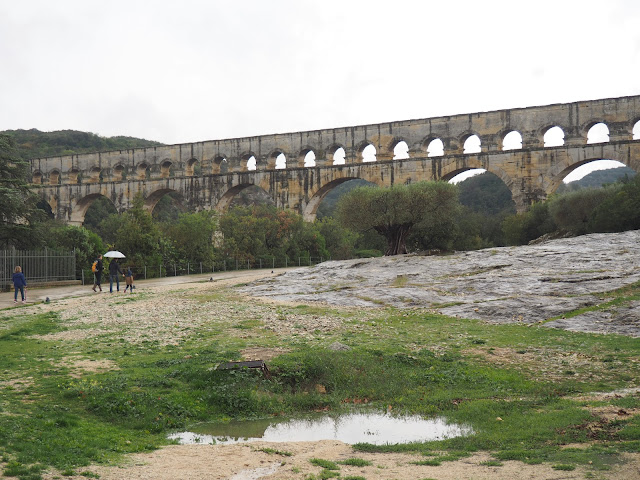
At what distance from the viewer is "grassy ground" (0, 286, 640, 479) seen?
5828 mm

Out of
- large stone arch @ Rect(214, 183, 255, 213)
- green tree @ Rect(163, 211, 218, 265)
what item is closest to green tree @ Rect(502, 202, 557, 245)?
green tree @ Rect(163, 211, 218, 265)

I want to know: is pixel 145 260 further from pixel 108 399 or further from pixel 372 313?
pixel 108 399

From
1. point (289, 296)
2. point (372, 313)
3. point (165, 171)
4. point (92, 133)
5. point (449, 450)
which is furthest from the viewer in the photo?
point (92, 133)

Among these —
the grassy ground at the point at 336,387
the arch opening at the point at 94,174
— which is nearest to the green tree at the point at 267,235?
the arch opening at the point at 94,174

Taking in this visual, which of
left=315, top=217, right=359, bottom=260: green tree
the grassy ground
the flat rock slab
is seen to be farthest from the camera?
left=315, top=217, right=359, bottom=260: green tree

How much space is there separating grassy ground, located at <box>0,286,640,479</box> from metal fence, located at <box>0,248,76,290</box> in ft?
35.3

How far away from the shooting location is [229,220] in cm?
3484

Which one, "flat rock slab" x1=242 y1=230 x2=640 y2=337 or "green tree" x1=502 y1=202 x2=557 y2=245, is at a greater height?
"green tree" x1=502 y1=202 x2=557 y2=245

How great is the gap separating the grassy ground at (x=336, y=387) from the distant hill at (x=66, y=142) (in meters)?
65.7

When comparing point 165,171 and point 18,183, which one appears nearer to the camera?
point 18,183

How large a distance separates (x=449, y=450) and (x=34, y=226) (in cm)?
2227

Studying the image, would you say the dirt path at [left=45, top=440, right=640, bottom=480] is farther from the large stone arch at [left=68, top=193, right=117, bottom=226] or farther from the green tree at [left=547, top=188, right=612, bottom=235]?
the large stone arch at [left=68, top=193, right=117, bottom=226]

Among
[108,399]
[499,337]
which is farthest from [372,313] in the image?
[108,399]

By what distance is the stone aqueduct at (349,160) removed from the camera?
3105cm
